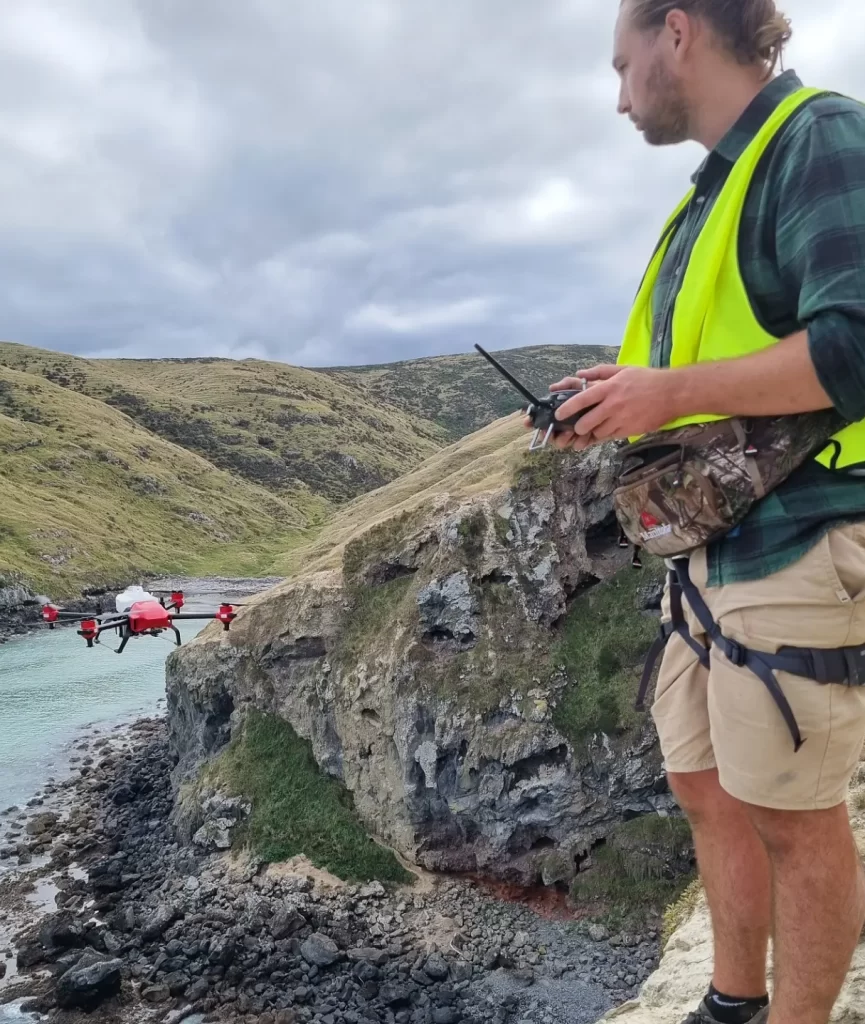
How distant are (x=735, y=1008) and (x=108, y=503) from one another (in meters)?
123

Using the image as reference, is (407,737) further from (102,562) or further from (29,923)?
(102,562)

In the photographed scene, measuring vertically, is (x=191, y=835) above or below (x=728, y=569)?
below

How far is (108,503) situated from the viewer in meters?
116

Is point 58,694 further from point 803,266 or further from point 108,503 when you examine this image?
point 108,503

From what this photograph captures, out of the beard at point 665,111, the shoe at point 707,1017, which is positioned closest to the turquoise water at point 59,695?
the shoe at point 707,1017

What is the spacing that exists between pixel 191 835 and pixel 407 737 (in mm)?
9935

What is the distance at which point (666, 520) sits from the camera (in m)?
3.88

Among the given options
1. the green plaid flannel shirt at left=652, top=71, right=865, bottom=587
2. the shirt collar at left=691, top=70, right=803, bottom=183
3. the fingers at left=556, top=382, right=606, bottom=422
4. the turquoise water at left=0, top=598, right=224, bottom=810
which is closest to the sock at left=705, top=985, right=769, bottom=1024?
the green plaid flannel shirt at left=652, top=71, right=865, bottom=587

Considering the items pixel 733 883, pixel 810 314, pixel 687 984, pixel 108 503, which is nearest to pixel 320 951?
pixel 687 984

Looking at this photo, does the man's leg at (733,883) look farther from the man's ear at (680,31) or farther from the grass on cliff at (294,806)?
the grass on cliff at (294,806)

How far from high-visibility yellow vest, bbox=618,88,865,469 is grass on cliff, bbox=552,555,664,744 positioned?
20.7 meters

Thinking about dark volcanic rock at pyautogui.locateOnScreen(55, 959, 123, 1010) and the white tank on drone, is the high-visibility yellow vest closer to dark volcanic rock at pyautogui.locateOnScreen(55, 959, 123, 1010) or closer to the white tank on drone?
dark volcanic rock at pyautogui.locateOnScreen(55, 959, 123, 1010)

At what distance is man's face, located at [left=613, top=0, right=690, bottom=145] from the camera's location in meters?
3.46

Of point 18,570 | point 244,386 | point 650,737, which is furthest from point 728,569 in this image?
point 244,386
